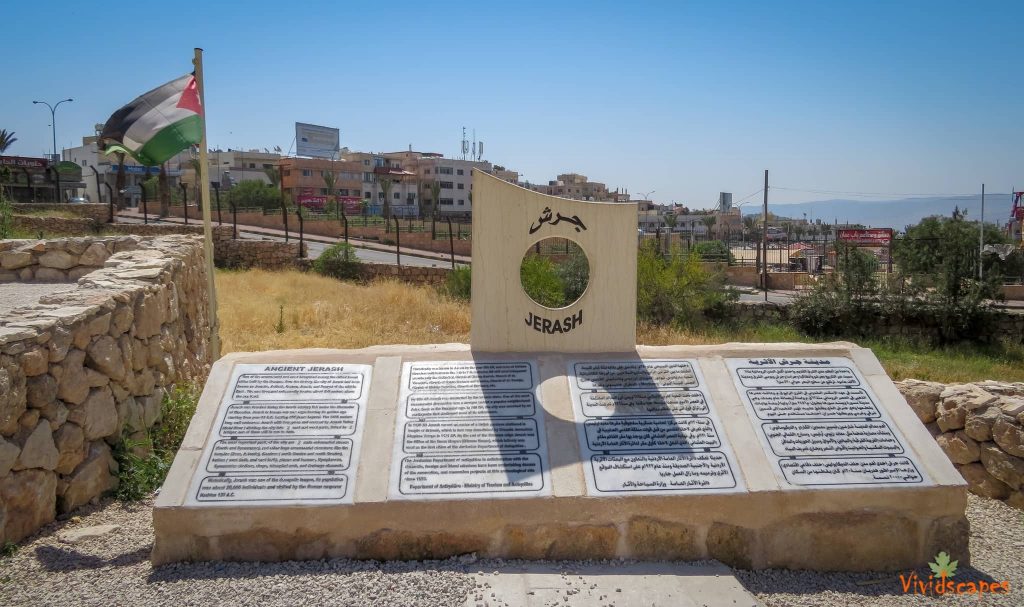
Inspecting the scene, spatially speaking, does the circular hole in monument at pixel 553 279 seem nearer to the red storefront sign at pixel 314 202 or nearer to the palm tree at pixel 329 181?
the red storefront sign at pixel 314 202

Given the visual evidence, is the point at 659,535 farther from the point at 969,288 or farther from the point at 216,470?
the point at 969,288

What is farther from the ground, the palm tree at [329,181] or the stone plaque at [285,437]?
the palm tree at [329,181]

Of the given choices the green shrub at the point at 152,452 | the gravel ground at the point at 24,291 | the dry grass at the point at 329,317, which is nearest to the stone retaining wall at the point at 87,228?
the dry grass at the point at 329,317

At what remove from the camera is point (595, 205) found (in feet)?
16.5

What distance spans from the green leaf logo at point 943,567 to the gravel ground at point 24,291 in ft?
24.4

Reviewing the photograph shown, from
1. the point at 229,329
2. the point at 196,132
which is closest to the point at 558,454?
the point at 196,132

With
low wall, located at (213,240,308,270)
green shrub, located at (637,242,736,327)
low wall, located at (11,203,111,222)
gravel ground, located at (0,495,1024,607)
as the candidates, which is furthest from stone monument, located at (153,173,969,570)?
low wall, located at (11,203,111,222)

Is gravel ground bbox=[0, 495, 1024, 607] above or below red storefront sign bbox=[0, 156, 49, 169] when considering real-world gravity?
below

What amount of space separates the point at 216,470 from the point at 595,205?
2.98 meters

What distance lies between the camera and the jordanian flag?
20.9 feet

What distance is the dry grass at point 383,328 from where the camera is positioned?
31.9 feet

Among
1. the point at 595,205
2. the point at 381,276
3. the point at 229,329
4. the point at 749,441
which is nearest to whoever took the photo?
the point at 749,441

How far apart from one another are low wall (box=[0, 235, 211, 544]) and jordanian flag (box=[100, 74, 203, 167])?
42.3 inches

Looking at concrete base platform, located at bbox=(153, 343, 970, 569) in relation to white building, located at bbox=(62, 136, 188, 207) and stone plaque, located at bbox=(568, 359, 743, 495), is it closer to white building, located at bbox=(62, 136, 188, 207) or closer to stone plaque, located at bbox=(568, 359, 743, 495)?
stone plaque, located at bbox=(568, 359, 743, 495)
